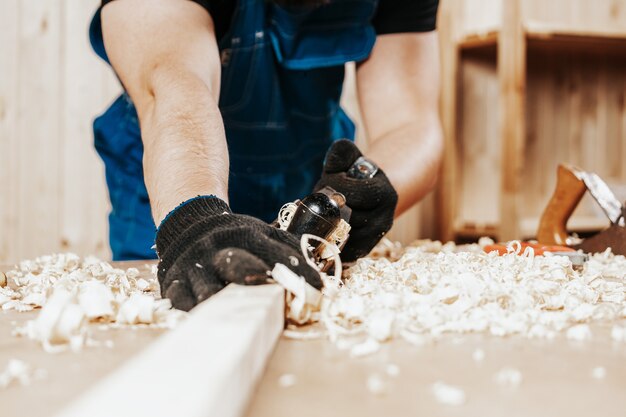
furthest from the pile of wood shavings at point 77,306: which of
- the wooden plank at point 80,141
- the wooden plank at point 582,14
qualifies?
the wooden plank at point 582,14

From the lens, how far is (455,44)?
7.86 ft

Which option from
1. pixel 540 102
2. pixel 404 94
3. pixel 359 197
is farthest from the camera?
pixel 540 102

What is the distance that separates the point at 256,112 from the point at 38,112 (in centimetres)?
130

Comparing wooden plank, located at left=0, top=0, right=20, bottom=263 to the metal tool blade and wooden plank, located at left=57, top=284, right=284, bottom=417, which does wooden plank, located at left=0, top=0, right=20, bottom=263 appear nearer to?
the metal tool blade

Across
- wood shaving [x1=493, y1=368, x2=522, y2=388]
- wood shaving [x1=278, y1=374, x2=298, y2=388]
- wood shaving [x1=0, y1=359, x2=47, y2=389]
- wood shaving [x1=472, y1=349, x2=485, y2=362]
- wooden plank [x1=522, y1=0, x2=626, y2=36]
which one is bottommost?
wood shaving [x1=472, y1=349, x2=485, y2=362]

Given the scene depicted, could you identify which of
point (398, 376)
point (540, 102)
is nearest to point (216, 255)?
point (398, 376)

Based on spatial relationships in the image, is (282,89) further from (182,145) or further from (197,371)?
(197,371)

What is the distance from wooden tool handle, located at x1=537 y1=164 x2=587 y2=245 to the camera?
1.19 meters

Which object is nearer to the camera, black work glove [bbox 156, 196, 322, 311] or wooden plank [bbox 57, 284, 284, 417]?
wooden plank [bbox 57, 284, 284, 417]

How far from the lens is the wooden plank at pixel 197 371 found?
28 cm

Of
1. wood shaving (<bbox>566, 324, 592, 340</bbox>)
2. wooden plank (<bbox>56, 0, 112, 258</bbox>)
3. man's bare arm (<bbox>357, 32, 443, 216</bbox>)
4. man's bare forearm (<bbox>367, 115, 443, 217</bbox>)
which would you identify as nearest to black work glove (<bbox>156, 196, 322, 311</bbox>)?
wood shaving (<bbox>566, 324, 592, 340</bbox>)

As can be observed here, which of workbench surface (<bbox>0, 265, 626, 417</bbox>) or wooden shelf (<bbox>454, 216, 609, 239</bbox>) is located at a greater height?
workbench surface (<bbox>0, 265, 626, 417</bbox>)

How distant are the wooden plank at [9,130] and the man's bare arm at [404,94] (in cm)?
143

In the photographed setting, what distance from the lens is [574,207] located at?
1.21 metres
